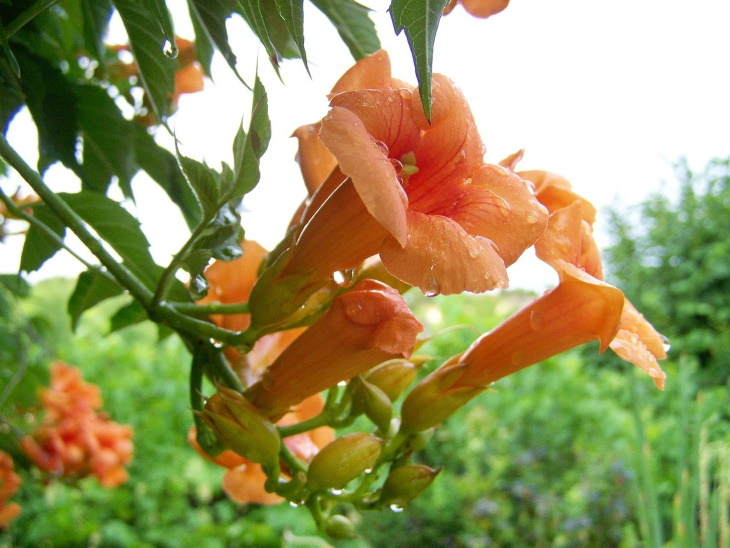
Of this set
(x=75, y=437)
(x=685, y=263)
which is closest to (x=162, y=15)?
(x=75, y=437)

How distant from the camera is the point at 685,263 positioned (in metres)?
7.16

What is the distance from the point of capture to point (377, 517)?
442 cm

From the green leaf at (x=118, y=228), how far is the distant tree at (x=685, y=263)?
6.23 metres

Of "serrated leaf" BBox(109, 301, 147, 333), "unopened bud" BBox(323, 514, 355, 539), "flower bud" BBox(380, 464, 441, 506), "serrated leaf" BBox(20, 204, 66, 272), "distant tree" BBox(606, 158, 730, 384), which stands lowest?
"unopened bud" BBox(323, 514, 355, 539)

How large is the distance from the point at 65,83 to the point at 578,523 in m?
3.87

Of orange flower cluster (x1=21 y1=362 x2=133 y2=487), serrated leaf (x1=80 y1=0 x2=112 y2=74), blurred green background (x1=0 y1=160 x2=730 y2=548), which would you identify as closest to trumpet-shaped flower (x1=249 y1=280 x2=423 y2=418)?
serrated leaf (x1=80 y1=0 x2=112 y2=74)

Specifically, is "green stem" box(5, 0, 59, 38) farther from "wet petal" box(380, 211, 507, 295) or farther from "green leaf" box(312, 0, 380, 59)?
"wet petal" box(380, 211, 507, 295)

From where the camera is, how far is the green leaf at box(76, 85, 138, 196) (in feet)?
3.37

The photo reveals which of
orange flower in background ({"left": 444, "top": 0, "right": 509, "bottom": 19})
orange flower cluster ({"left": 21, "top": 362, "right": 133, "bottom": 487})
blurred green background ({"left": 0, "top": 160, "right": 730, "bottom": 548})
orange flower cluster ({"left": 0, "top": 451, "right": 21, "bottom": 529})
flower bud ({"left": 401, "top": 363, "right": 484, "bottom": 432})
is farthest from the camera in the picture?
blurred green background ({"left": 0, "top": 160, "right": 730, "bottom": 548})

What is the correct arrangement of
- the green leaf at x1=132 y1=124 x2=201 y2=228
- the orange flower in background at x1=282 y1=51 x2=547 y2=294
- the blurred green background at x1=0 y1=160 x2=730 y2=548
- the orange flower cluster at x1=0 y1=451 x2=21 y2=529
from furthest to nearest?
the blurred green background at x1=0 y1=160 x2=730 y2=548
the orange flower cluster at x1=0 y1=451 x2=21 y2=529
the green leaf at x1=132 y1=124 x2=201 y2=228
the orange flower in background at x1=282 y1=51 x2=547 y2=294

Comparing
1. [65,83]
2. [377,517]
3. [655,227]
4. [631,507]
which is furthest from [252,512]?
[655,227]

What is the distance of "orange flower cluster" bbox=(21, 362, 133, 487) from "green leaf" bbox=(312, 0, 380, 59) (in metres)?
1.64

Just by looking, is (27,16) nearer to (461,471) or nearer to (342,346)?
(342,346)

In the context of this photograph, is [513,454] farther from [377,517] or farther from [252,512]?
[252,512]
